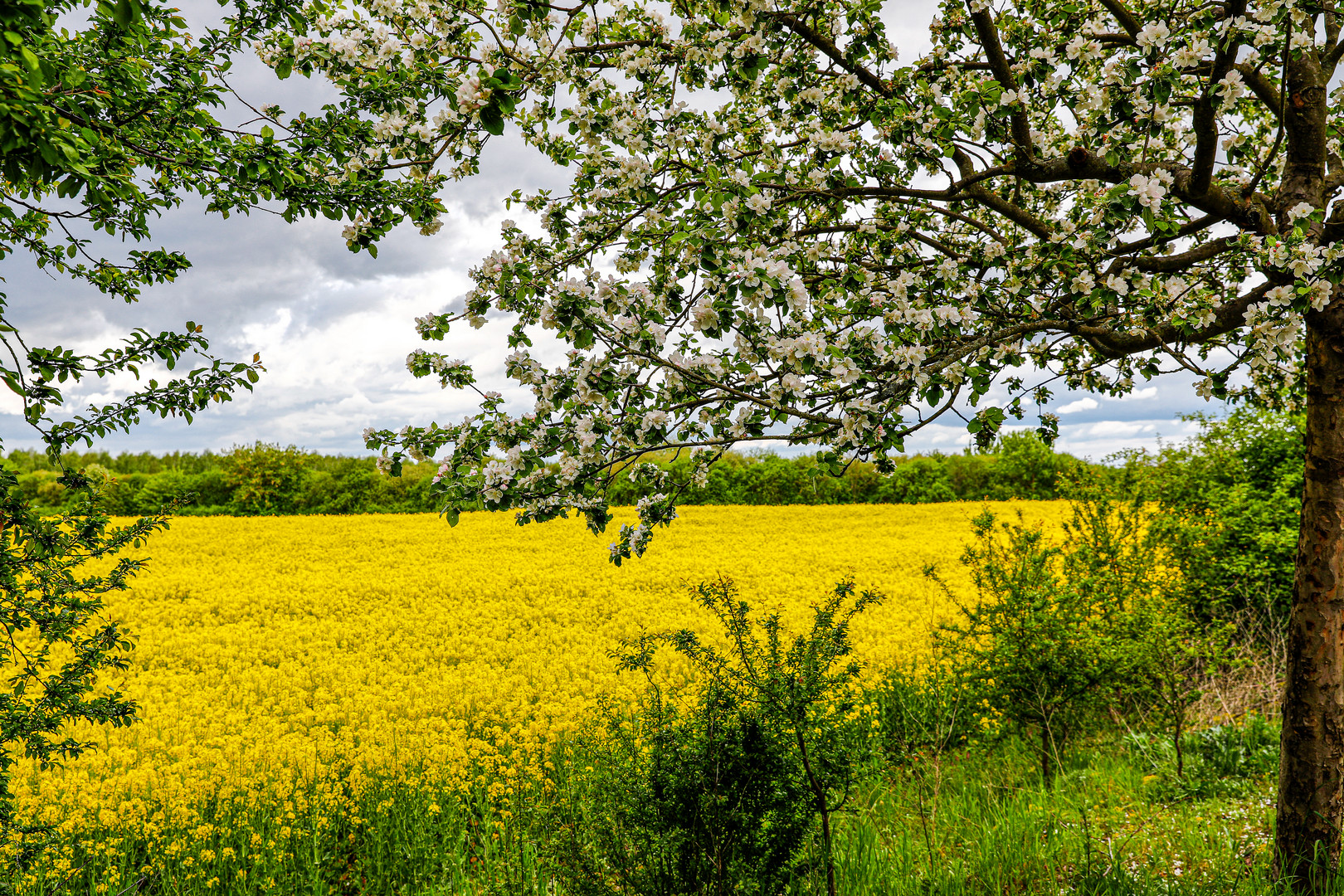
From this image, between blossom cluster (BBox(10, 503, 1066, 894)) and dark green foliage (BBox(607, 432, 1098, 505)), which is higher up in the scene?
dark green foliage (BBox(607, 432, 1098, 505))

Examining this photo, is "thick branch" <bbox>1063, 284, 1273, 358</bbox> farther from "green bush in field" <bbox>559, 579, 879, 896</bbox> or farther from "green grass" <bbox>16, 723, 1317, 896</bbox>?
"green grass" <bbox>16, 723, 1317, 896</bbox>

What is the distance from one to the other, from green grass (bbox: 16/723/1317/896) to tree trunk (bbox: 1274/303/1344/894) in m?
0.48

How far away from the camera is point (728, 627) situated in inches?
190

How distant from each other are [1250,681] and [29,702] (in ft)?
45.0

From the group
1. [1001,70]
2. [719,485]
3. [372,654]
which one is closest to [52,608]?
[1001,70]

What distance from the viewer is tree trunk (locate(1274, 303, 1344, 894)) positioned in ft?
15.9

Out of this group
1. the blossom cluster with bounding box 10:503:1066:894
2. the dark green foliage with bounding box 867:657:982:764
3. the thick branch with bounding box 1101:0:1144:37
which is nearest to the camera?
the thick branch with bounding box 1101:0:1144:37

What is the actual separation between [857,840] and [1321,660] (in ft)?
11.9

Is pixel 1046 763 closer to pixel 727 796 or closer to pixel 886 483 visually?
pixel 727 796

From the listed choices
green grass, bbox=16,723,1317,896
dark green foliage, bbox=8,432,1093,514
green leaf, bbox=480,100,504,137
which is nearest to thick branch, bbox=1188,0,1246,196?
green leaf, bbox=480,100,504,137

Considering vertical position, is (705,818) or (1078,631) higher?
(1078,631)

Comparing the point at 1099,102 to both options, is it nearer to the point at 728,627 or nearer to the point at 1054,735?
the point at 728,627

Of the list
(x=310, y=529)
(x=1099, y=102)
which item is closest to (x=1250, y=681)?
(x=1099, y=102)

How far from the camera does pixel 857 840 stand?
5480mm
